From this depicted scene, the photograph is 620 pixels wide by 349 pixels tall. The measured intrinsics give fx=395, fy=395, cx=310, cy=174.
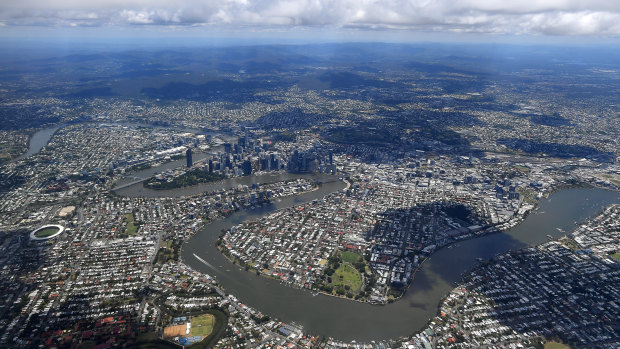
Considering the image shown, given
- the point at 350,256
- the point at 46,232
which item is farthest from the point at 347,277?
the point at 46,232

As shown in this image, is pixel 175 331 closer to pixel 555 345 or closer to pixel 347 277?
pixel 347 277

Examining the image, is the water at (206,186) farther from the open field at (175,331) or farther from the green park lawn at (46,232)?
the open field at (175,331)

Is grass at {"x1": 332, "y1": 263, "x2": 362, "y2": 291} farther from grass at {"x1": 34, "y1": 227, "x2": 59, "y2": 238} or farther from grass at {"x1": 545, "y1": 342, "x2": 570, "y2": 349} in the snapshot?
grass at {"x1": 34, "y1": 227, "x2": 59, "y2": 238}

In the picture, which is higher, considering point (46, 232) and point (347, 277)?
point (347, 277)

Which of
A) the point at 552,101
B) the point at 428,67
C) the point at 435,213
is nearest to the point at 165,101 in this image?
the point at 435,213

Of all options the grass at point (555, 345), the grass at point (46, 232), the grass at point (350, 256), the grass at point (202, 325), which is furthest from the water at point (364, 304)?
the grass at point (46, 232)

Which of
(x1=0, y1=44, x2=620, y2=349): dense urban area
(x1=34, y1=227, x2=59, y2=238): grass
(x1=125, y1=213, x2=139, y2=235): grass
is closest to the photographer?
(x1=0, y1=44, x2=620, y2=349): dense urban area

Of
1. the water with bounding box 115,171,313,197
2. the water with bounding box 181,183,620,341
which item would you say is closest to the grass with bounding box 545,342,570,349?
the water with bounding box 181,183,620,341
